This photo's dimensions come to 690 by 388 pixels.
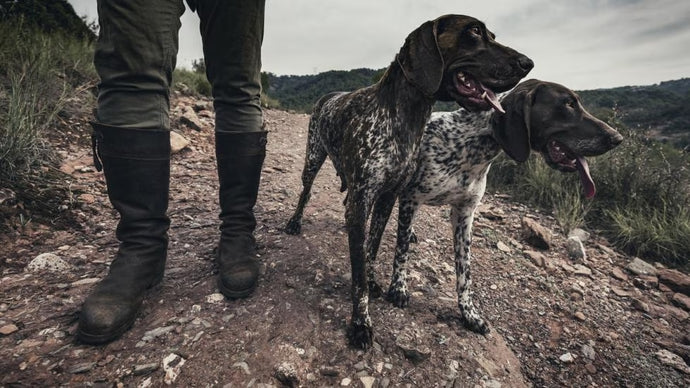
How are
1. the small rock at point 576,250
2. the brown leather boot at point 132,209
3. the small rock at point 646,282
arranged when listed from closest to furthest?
the brown leather boot at point 132,209 → the small rock at point 646,282 → the small rock at point 576,250

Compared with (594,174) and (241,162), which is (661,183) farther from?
(241,162)

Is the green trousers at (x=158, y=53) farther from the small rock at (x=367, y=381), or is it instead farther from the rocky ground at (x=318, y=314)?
the small rock at (x=367, y=381)

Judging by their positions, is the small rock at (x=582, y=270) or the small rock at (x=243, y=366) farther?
the small rock at (x=582, y=270)

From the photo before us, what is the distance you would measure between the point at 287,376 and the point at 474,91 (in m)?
1.59

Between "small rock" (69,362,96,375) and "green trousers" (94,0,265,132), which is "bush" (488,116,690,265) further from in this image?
"small rock" (69,362,96,375)

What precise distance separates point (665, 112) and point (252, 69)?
1706 inches

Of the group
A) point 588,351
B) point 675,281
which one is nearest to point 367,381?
A: point 588,351

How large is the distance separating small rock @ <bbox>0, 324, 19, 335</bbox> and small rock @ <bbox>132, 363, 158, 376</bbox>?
56 centimetres

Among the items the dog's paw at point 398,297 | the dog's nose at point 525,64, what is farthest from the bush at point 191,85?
the dog's nose at point 525,64

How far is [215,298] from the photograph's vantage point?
171cm

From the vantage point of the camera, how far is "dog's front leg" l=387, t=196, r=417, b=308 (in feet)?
6.61

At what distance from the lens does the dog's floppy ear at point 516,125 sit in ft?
6.07

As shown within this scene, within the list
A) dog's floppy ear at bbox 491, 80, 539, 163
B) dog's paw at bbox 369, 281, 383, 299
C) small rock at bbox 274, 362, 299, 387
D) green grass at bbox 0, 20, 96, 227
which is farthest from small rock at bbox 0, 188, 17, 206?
dog's floppy ear at bbox 491, 80, 539, 163

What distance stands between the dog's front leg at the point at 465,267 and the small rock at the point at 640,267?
218 centimetres
